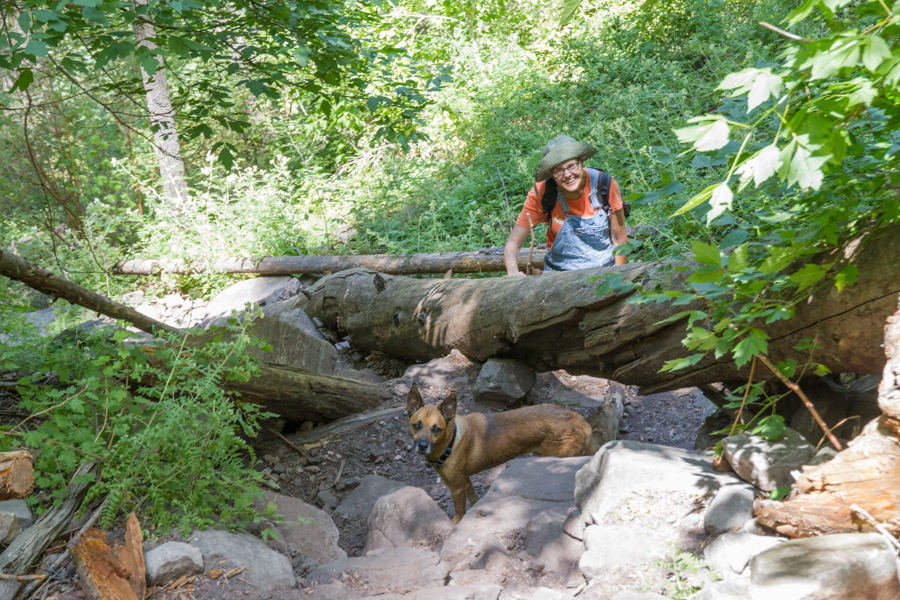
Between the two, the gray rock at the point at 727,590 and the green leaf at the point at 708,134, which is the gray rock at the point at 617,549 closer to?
the gray rock at the point at 727,590

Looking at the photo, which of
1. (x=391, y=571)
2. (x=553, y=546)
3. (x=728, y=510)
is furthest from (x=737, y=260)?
(x=391, y=571)

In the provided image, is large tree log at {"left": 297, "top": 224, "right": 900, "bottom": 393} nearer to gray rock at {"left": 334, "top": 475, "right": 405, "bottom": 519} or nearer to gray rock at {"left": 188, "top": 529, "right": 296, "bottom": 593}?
gray rock at {"left": 334, "top": 475, "right": 405, "bottom": 519}

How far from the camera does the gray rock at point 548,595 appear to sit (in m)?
2.86

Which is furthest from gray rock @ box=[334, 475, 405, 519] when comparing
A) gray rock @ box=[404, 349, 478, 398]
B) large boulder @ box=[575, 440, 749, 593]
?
large boulder @ box=[575, 440, 749, 593]

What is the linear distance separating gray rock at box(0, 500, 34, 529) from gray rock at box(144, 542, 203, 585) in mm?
853

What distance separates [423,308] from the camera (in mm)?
6926

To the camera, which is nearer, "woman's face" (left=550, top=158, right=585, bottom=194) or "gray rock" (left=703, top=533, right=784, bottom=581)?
"gray rock" (left=703, top=533, right=784, bottom=581)

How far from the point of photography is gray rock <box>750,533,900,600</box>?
2.20m

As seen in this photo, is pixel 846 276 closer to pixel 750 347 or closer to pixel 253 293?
pixel 750 347

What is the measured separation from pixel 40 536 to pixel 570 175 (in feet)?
14.9

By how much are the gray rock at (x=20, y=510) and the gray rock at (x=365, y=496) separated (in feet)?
6.93

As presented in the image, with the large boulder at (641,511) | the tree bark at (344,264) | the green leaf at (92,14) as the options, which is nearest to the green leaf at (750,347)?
the large boulder at (641,511)

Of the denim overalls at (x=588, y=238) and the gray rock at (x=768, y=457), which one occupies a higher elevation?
the denim overalls at (x=588, y=238)

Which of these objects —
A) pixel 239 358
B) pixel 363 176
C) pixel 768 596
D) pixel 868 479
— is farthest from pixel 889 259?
pixel 363 176
